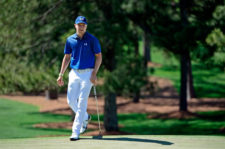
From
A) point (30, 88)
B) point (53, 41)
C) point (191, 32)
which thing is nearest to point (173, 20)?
point (191, 32)

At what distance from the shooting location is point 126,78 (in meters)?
13.0

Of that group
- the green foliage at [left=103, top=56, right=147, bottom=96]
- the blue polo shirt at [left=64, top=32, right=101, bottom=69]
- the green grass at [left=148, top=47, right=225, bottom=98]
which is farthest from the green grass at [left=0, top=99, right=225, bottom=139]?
the blue polo shirt at [left=64, top=32, right=101, bottom=69]

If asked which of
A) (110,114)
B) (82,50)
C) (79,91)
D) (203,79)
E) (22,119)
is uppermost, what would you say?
(82,50)

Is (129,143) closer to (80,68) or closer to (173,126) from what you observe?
(80,68)

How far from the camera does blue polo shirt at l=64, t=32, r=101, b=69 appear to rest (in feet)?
20.4

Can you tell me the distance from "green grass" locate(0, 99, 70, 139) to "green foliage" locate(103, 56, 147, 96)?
417 cm

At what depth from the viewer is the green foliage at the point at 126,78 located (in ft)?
41.8

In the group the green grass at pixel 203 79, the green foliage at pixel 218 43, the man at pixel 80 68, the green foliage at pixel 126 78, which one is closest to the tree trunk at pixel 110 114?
the green foliage at pixel 126 78

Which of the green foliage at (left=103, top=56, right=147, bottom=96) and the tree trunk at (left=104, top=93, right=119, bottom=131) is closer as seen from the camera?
the green foliage at (left=103, top=56, right=147, bottom=96)

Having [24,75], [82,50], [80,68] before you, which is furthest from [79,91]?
[24,75]

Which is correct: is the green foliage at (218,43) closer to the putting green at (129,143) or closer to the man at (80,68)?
the putting green at (129,143)

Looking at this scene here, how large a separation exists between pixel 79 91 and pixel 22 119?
48.4ft

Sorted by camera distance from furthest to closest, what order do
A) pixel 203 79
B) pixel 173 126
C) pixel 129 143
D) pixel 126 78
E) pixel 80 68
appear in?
pixel 203 79
pixel 173 126
pixel 126 78
pixel 80 68
pixel 129 143

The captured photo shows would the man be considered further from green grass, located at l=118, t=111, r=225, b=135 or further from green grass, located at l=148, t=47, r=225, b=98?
green grass, located at l=148, t=47, r=225, b=98
